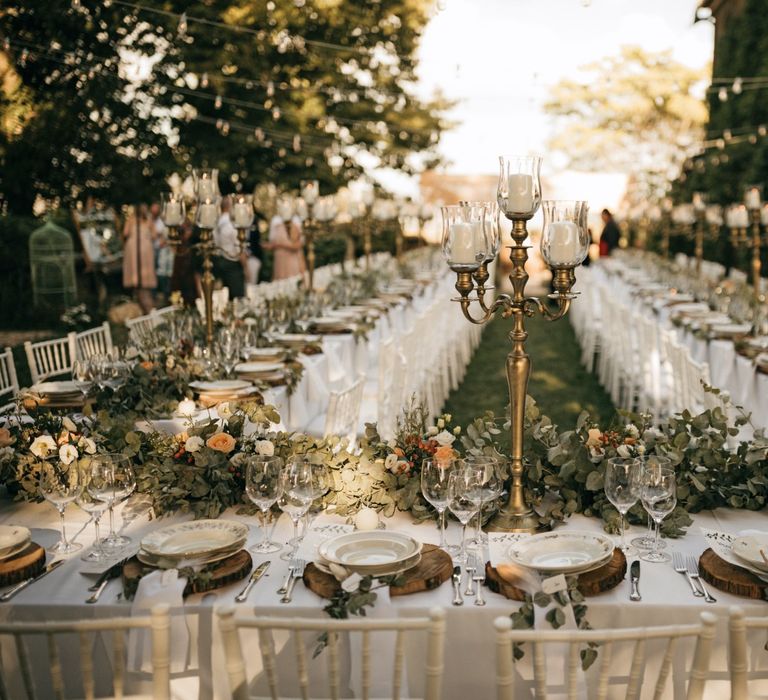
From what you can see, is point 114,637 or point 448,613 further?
point 448,613

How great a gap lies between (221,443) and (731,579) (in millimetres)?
1514

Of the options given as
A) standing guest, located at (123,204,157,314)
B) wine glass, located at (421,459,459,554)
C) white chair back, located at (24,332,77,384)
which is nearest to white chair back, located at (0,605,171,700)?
wine glass, located at (421,459,459,554)

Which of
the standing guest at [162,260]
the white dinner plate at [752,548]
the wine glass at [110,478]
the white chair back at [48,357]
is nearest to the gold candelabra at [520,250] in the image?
the white dinner plate at [752,548]

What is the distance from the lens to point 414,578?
221cm

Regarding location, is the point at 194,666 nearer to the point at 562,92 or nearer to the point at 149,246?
the point at 149,246

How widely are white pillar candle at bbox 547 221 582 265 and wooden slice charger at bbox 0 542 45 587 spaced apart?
5.12 ft

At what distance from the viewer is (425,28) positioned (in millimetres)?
19922

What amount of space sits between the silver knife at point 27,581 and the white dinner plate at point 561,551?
1.20 meters

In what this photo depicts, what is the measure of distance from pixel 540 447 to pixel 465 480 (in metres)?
0.61

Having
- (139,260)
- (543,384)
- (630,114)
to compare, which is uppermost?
(630,114)

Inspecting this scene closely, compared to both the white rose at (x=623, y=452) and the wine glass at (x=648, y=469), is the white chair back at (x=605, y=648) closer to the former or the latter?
the wine glass at (x=648, y=469)

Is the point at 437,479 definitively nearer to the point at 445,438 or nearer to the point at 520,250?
the point at 445,438

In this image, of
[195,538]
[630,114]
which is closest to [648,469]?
[195,538]

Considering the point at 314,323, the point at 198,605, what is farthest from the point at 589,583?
the point at 314,323
